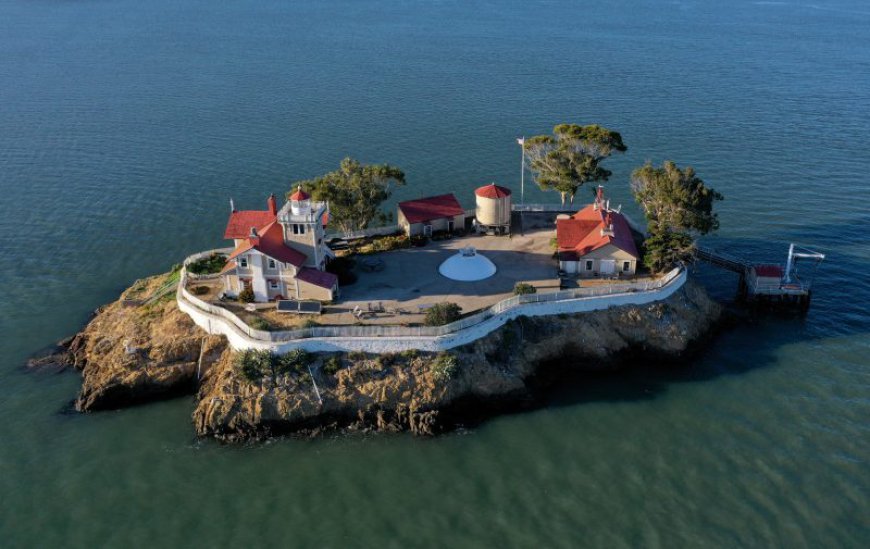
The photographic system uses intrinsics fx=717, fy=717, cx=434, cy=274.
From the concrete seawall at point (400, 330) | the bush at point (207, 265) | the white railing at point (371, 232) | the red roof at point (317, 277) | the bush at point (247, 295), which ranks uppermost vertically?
the white railing at point (371, 232)

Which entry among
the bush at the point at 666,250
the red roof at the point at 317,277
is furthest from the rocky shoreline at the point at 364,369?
the red roof at the point at 317,277

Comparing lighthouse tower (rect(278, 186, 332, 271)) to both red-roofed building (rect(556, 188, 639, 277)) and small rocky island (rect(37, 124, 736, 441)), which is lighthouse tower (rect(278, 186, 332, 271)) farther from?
red-roofed building (rect(556, 188, 639, 277))

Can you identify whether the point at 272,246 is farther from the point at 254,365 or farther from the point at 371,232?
the point at 371,232

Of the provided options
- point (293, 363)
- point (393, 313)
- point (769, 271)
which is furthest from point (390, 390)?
point (769, 271)

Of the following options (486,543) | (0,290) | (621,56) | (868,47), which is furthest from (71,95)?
(868,47)

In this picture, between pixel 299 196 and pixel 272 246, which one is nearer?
pixel 272 246

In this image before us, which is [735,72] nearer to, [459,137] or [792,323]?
[459,137]

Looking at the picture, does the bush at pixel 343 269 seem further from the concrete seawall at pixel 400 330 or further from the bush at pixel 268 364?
the bush at pixel 268 364
